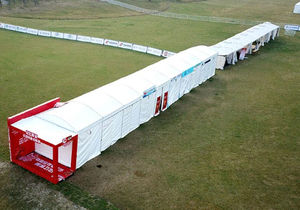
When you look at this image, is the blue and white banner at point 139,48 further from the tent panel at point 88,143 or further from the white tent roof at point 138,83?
the tent panel at point 88,143

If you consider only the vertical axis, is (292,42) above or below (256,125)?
above

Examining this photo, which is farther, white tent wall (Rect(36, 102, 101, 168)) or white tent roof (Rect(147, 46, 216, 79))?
white tent roof (Rect(147, 46, 216, 79))

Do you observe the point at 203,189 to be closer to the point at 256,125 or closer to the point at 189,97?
the point at 256,125

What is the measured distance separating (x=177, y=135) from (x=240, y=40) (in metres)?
22.2

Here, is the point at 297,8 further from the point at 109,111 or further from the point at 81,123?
the point at 81,123

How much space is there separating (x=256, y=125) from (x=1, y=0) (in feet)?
188

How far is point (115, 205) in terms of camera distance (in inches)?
554

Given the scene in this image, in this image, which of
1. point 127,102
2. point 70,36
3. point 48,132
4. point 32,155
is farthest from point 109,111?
point 70,36

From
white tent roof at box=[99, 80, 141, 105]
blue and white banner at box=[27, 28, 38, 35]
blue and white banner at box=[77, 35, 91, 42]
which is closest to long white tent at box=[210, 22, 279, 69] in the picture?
white tent roof at box=[99, 80, 141, 105]

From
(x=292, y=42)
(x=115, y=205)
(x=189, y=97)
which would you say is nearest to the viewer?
(x=115, y=205)

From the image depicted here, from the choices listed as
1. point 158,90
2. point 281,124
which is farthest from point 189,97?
point 281,124

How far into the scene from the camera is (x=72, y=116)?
1625 centimetres

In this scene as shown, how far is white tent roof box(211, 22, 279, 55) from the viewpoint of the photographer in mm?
34022

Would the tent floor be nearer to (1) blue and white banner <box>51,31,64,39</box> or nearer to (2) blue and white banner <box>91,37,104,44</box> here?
(2) blue and white banner <box>91,37,104,44</box>
